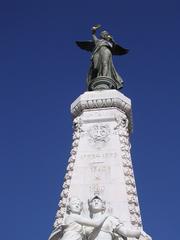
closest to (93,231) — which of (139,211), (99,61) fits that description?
(139,211)

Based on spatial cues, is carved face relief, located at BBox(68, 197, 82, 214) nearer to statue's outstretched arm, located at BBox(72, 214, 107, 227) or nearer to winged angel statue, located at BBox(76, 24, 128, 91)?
statue's outstretched arm, located at BBox(72, 214, 107, 227)

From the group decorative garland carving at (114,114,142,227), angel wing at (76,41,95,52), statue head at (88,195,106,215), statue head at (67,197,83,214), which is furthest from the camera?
angel wing at (76,41,95,52)

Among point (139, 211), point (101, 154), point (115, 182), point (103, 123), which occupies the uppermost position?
point (103, 123)

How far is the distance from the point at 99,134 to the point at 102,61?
4112 mm

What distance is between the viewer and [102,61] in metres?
17.8

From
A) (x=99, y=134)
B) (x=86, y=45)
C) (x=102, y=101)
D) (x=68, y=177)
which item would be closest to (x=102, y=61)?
(x=86, y=45)

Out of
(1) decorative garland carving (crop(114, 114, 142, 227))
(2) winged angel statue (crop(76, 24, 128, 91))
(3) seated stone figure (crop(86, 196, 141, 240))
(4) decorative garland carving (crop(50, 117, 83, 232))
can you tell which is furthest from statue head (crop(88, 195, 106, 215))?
(2) winged angel statue (crop(76, 24, 128, 91))

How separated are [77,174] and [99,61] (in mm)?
5698

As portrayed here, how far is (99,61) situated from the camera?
1794 centimetres

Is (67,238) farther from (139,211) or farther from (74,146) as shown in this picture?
(74,146)

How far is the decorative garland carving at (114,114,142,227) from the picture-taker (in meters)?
12.7

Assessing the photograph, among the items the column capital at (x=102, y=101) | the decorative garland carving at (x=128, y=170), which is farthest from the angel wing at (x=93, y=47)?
the decorative garland carving at (x=128, y=170)

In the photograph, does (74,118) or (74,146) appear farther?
(74,118)

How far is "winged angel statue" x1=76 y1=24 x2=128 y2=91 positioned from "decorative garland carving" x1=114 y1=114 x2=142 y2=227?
2.03 metres
